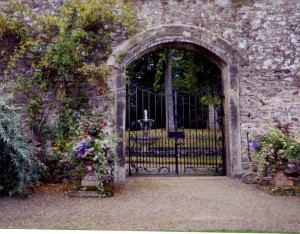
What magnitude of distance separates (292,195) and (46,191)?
420 cm

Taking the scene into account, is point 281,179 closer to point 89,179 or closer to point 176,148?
point 176,148

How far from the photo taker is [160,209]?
3.89 meters

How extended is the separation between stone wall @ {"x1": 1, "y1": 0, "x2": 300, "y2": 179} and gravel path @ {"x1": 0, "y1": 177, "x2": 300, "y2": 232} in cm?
147

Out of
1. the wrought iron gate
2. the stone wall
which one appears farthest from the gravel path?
the stone wall

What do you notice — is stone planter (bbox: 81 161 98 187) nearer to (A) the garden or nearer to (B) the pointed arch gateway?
(A) the garden

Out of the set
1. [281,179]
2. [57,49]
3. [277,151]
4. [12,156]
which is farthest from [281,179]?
[57,49]

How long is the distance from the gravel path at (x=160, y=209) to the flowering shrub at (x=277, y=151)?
56cm

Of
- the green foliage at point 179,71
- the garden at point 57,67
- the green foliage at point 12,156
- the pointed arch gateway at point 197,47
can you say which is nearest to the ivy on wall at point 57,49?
the garden at point 57,67

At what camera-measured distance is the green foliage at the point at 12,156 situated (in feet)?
14.3

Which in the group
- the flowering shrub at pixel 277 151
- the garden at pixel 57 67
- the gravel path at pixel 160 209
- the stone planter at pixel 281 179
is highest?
the garden at pixel 57 67

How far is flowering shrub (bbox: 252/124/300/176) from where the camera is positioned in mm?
4926

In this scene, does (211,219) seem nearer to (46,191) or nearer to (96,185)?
(96,185)

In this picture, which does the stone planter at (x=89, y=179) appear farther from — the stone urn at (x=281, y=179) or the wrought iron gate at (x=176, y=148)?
the stone urn at (x=281, y=179)

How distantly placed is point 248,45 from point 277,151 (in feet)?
7.85
